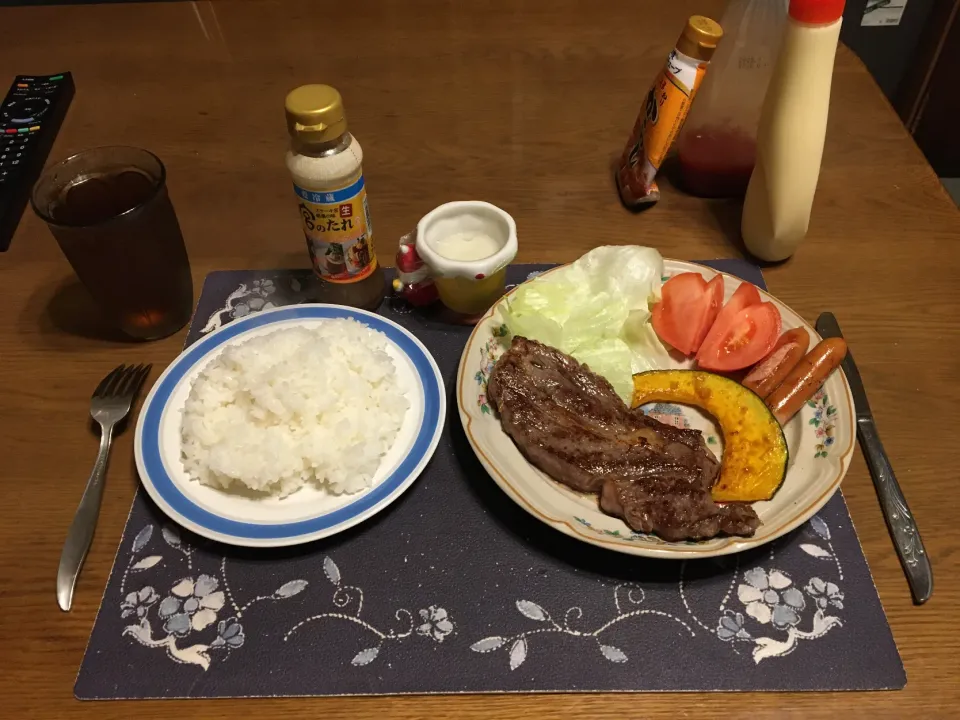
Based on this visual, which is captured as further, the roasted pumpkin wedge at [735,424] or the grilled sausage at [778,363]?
the grilled sausage at [778,363]

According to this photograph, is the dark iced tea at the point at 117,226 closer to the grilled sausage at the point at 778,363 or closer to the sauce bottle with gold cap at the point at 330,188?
the sauce bottle with gold cap at the point at 330,188

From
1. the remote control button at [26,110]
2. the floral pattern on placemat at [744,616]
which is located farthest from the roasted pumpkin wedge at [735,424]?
the remote control button at [26,110]

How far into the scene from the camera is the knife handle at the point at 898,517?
1200 millimetres

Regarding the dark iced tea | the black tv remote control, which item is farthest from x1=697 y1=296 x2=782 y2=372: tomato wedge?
the black tv remote control

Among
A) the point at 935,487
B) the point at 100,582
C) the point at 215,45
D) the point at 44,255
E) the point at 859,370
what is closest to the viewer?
the point at 100,582

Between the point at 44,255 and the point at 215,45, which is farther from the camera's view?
the point at 215,45

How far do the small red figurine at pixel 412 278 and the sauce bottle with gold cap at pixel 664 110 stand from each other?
0.67 m

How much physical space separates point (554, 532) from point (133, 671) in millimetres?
747

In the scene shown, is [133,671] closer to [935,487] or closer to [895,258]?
[935,487]

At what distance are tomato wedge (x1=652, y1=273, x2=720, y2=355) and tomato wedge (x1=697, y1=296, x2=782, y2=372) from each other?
0.03m

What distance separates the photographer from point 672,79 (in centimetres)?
168

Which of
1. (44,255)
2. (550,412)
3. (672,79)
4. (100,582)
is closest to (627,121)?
(672,79)

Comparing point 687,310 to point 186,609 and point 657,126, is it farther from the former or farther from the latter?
point 186,609

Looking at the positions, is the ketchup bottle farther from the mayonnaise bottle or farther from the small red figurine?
the small red figurine
